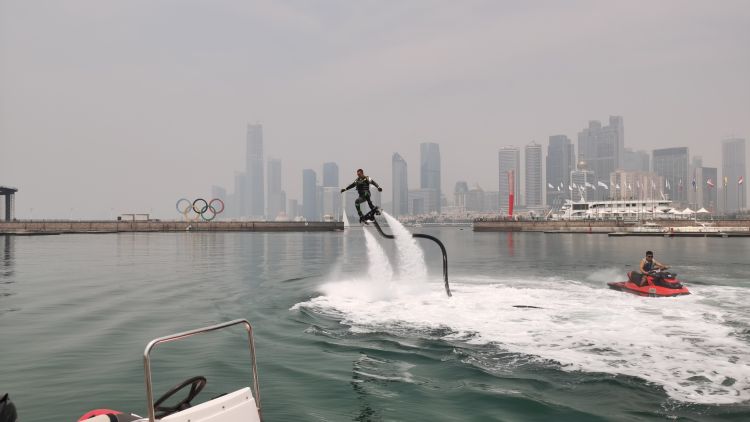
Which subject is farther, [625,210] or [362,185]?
[625,210]

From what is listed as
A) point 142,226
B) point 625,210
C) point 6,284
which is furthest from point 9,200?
point 625,210

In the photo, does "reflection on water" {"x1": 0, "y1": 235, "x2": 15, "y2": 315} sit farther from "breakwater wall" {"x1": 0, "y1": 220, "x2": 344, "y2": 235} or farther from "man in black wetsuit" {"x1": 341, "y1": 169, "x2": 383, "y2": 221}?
"breakwater wall" {"x1": 0, "y1": 220, "x2": 344, "y2": 235}

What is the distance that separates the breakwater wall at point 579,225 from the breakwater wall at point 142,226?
6144 centimetres

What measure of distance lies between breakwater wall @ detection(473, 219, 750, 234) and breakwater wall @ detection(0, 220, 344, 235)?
2419 inches

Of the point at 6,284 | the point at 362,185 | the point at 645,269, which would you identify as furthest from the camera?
the point at 6,284

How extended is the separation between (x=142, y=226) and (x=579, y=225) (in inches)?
5548

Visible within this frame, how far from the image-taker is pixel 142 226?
505ft

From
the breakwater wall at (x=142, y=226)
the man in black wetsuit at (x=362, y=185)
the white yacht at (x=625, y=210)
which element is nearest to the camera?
the man in black wetsuit at (x=362, y=185)

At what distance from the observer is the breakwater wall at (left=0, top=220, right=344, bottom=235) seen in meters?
136

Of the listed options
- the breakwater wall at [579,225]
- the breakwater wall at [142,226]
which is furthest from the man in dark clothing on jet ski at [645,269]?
the breakwater wall at [142,226]

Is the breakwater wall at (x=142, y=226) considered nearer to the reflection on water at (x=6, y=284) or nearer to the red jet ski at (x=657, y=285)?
the reflection on water at (x=6, y=284)

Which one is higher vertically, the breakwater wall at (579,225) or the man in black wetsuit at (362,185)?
Answer: the man in black wetsuit at (362,185)

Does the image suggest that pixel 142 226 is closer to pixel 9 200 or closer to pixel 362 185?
pixel 9 200

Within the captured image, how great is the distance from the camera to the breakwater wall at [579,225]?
132625 mm
